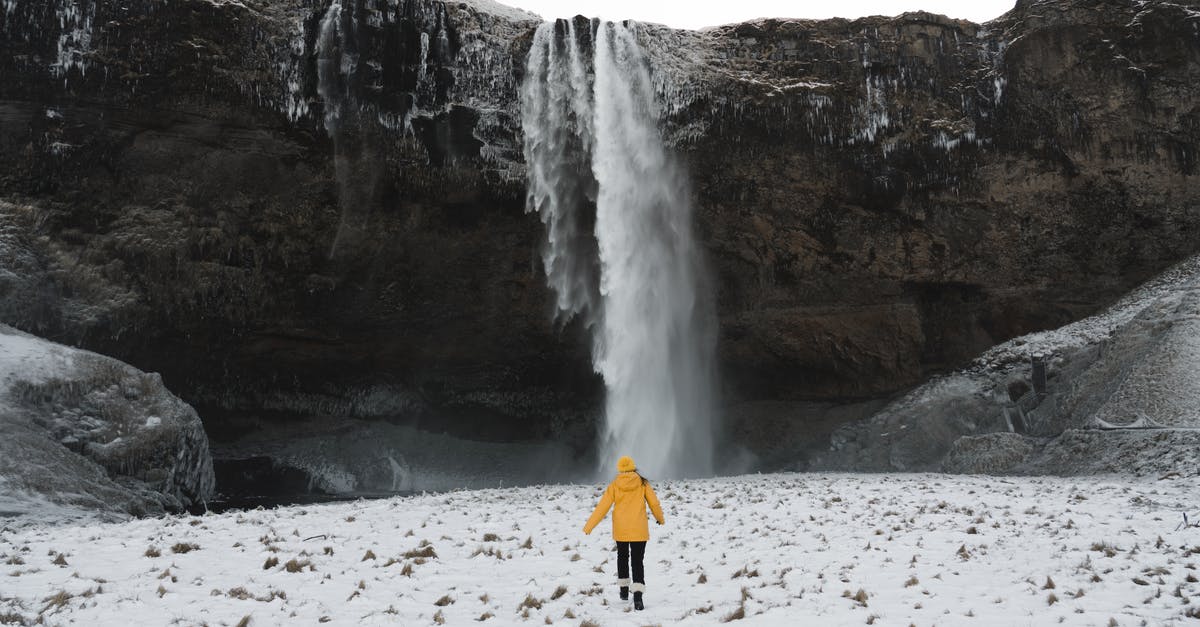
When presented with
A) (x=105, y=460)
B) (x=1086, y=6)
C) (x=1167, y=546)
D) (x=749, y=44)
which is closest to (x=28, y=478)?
(x=105, y=460)

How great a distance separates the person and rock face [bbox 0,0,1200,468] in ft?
63.5

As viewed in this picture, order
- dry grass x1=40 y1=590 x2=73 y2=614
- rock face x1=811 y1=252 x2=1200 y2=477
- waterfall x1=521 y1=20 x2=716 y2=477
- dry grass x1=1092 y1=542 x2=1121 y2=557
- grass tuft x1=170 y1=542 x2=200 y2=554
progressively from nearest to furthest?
dry grass x1=40 y1=590 x2=73 y2=614 < dry grass x1=1092 y1=542 x2=1121 y2=557 < grass tuft x1=170 y1=542 x2=200 y2=554 < rock face x1=811 y1=252 x2=1200 y2=477 < waterfall x1=521 y1=20 x2=716 y2=477

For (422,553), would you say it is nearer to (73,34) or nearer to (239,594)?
(239,594)

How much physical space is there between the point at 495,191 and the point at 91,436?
517 inches

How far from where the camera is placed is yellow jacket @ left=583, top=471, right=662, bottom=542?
24.3 feet

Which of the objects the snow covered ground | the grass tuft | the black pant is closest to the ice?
the snow covered ground

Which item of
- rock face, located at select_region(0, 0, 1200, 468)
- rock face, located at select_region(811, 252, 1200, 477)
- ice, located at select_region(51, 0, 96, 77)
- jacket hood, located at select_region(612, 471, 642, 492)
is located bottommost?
rock face, located at select_region(811, 252, 1200, 477)

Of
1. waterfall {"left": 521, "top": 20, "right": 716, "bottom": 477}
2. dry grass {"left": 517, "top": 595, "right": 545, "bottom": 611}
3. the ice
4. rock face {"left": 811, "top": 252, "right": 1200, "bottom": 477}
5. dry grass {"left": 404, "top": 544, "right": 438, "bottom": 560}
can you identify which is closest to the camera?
dry grass {"left": 517, "top": 595, "right": 545, "bottom": 611}

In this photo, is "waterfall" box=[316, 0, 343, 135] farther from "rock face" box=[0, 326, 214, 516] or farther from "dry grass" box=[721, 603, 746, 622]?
"dry grass" box=[721, 603, 746, 622]

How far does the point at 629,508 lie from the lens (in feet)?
24.5

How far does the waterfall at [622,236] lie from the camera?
25.5 metres

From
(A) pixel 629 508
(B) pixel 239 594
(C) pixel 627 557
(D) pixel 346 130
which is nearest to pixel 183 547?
(B) pixel 239 594

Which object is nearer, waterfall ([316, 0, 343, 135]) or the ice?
the ice

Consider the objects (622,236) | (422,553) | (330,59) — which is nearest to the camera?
(422,553)
